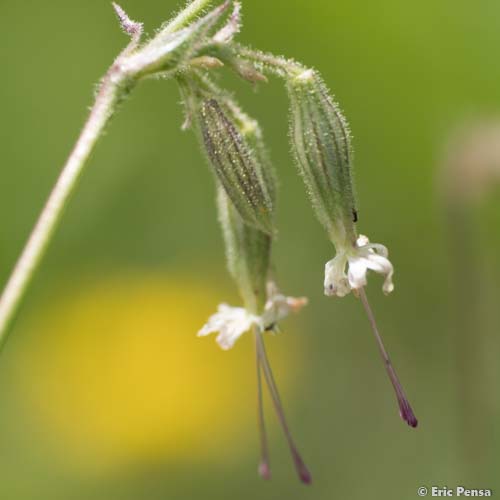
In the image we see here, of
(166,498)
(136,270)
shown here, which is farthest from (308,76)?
(136,270)

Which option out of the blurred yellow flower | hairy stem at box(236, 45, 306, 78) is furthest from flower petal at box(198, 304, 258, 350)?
the blurred yellow flower

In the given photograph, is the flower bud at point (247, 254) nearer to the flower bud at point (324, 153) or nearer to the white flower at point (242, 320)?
the white flower at point (242, 320)

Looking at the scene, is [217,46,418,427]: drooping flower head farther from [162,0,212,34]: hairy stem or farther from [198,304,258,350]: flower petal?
[198,304,258,350]: flower petal

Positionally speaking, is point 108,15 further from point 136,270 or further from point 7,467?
point 7,467
